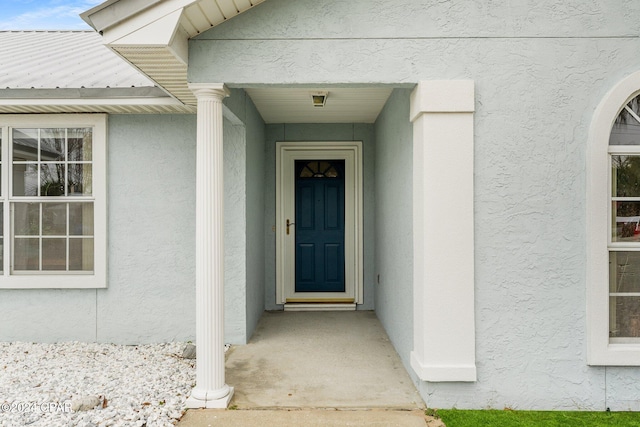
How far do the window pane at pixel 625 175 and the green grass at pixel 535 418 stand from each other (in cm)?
173

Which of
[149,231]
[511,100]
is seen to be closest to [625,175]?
[511,100]

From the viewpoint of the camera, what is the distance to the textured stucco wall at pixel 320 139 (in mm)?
6527

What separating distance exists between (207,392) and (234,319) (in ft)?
5.25

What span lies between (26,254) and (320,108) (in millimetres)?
3978

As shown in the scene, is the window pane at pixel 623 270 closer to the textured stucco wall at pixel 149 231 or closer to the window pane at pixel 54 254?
the textured stucco wall at pixel 149 231

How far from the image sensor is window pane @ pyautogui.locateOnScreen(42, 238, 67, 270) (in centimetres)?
494

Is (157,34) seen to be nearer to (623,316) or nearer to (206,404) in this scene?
(206,404)

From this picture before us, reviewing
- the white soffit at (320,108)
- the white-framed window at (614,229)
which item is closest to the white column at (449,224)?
the white-framed window at (614,229)

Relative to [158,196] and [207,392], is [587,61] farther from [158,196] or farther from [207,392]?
[158,196]

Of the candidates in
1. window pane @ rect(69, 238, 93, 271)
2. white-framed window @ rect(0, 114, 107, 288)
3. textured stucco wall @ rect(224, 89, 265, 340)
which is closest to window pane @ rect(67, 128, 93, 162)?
white-framed window @ rect(0, 114, 107, 288)

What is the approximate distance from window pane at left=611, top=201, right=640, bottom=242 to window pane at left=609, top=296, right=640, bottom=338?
487 millimetres

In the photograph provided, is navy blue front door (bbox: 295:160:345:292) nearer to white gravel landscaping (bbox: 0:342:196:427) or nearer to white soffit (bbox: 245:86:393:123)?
white soffit (bbox: 245:86:393:123)

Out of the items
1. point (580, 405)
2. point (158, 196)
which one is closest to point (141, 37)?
point (158, 196)

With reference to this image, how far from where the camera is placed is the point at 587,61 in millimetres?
3359
